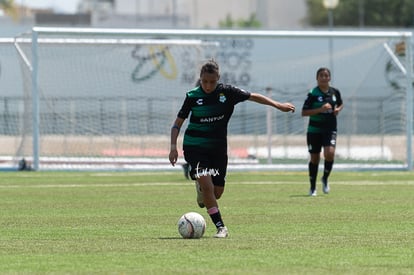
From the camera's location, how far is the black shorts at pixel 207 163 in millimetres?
14008

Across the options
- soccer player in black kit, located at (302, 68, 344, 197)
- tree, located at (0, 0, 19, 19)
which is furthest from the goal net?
tree, located at (0, 0, 19, 19)

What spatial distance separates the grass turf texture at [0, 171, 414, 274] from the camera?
36.3 ft

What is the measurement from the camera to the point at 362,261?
11.2 m

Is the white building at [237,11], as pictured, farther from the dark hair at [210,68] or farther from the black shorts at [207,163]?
the dark hair at [210,68]

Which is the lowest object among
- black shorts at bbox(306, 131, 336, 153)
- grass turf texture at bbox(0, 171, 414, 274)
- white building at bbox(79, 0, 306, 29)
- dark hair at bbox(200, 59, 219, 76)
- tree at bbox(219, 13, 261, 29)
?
grass turf texture at bbox(0, 171, 414, 274)

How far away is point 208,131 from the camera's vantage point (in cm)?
1413

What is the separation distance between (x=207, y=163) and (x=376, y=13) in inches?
3316

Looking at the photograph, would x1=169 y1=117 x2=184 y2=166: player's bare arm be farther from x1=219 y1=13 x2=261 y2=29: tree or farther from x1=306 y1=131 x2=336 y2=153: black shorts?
x1=219 y1=13 x2=261 y2=29: tree

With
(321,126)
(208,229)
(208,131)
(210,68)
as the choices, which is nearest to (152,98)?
(321,126)

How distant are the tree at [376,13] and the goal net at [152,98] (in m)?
58.1

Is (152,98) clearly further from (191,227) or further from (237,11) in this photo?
(237,11)

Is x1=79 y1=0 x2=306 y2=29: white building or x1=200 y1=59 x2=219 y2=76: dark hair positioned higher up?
x1=79 y1=0 x2=306 y2=29: white building

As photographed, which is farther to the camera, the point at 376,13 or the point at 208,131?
the point at 376,13

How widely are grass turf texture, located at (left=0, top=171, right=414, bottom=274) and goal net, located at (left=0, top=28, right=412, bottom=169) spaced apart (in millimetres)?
6194
